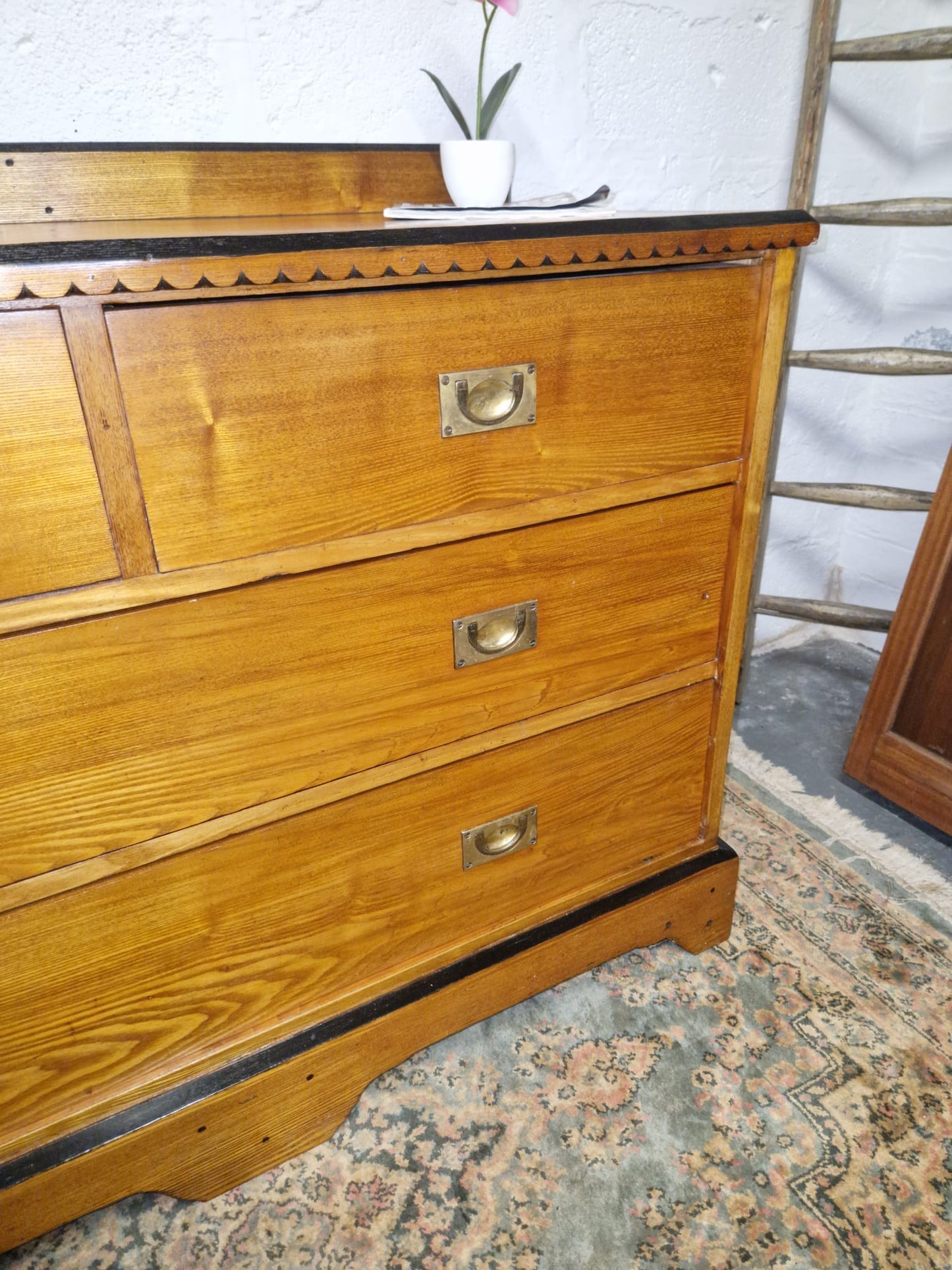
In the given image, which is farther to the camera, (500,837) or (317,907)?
(500,837)

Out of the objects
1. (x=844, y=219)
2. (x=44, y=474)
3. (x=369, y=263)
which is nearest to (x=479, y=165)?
(x=369, y=263)

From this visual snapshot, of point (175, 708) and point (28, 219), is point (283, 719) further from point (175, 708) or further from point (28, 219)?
point (28, 219)

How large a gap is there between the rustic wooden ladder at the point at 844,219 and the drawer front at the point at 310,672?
731mm

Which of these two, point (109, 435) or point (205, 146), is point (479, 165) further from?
point (109, 435)

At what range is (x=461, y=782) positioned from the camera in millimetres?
933

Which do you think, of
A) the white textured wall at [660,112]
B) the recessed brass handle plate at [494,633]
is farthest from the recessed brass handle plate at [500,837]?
the white textured wall at [660,112]

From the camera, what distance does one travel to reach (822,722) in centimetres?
175

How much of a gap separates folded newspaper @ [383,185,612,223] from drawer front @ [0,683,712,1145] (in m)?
0.55

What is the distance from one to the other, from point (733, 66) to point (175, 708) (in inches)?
56.3

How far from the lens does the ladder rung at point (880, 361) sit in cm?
142

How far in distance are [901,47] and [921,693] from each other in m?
1.04

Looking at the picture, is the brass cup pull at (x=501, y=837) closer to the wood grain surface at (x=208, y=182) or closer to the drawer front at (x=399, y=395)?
the drawer front at (x=399, y=395)

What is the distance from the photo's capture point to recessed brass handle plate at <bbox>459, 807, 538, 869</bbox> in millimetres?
967

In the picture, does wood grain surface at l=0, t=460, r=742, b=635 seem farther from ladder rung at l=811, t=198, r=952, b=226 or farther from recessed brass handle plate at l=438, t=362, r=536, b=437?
ladder rung at l=811, t=198, r=952, b=226
